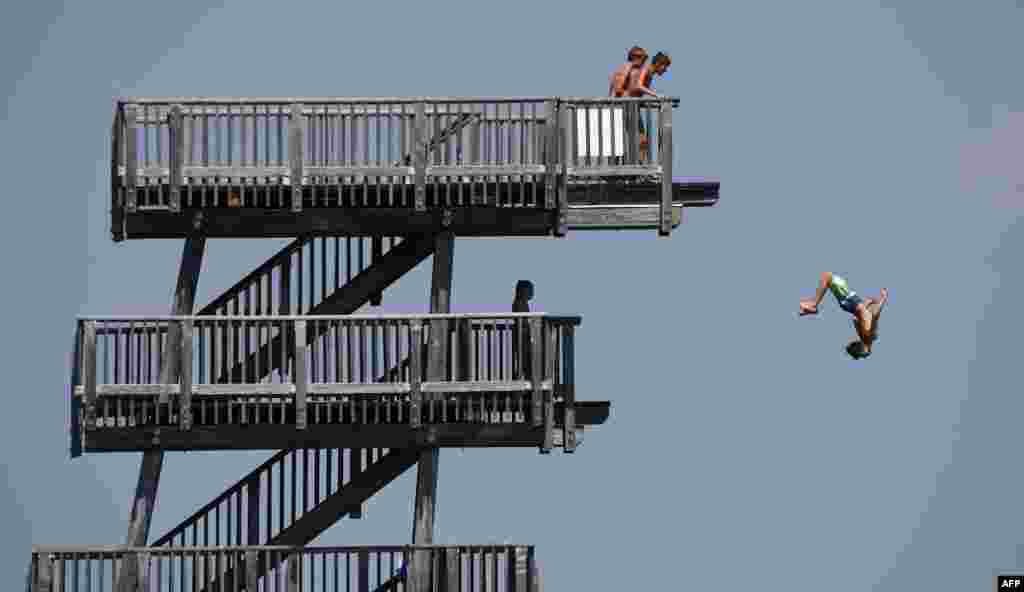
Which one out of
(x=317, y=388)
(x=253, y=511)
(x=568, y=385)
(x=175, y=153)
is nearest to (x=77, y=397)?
(x=317, y=388)

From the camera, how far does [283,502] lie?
71.0 meters

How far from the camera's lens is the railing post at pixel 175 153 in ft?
225

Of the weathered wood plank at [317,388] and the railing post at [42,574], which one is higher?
the weathered wood plank at [317,388]

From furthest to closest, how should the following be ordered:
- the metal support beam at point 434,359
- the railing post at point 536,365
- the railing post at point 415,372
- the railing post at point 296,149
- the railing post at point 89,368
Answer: the metal support beam at point 434,359 < the railing post at point 296,149 < the railing post at point 536,365 < the railing post at point 415,372 < the railing post at point 89,368

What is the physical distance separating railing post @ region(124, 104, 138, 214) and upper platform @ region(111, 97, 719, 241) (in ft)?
0.04

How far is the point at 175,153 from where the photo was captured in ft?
225

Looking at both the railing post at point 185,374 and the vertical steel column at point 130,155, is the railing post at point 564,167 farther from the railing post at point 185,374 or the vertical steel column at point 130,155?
the vertical steel column at point 130,155

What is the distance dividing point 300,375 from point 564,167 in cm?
459

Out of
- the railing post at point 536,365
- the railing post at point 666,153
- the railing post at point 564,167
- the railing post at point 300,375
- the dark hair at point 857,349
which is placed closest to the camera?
the railing post at point 300,375

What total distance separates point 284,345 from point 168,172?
2.78 m

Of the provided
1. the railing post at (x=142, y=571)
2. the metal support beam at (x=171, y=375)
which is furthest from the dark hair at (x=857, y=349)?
the railing post at (x=142, y=571)

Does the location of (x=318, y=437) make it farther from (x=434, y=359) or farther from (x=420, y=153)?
(x=420, y=153)

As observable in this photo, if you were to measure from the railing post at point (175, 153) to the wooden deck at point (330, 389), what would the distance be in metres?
1.63

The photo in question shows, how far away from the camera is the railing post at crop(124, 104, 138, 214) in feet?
225
